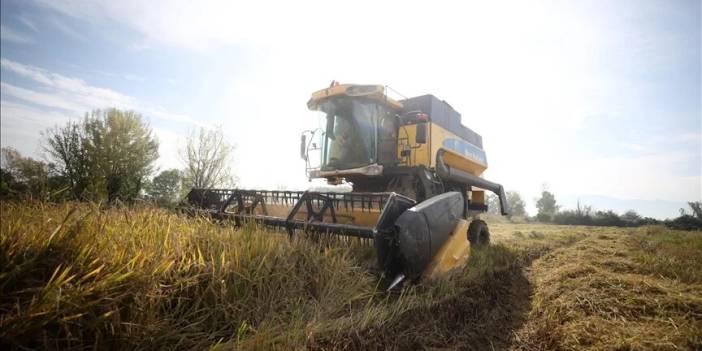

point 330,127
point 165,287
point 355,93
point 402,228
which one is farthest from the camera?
point 330,127

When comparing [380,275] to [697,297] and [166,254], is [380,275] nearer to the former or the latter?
[166,254]

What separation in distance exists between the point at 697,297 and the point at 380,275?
108 inches

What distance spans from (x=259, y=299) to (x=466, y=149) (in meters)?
5.96

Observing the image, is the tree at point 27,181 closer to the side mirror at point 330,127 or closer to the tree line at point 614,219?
the side mirror at point 330,127

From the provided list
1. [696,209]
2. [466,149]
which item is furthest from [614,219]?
[466,149]

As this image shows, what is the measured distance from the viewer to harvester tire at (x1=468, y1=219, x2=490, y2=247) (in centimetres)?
534

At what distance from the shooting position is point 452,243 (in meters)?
3.18

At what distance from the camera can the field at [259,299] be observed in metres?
1.28

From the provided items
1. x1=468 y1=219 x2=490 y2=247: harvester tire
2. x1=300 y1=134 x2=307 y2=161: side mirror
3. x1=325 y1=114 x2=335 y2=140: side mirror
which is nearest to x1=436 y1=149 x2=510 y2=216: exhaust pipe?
x1=468 y1=219 x2=490 y2=247: harvester tire

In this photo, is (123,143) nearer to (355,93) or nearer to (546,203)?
(355,93)

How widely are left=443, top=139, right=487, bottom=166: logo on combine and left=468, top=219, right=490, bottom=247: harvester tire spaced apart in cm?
153

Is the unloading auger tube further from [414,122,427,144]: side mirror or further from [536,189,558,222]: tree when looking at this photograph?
[536,189,558,222]: tree

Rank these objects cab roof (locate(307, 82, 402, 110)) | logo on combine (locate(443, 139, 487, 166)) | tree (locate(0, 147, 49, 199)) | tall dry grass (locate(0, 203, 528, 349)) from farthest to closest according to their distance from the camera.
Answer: logo on combine (locate(443, 139, 487, 166)), cab roof (locate(307, 82, 402, 110)), tree (locate(0, 147, 49, 199)), tall dry grass (locate(0, 203, 528, 349))

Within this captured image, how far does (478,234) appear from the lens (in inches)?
213
